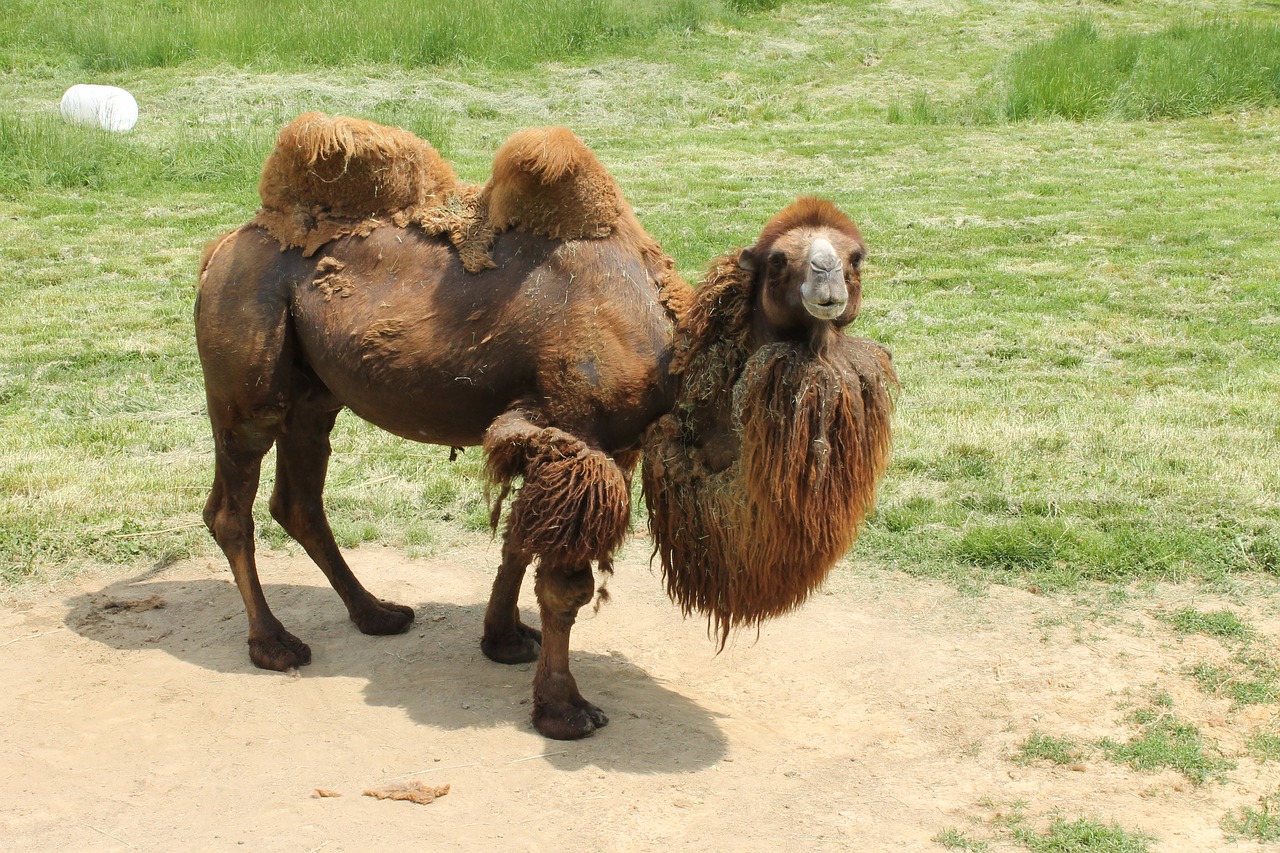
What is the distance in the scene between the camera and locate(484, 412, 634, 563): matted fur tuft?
4457mm

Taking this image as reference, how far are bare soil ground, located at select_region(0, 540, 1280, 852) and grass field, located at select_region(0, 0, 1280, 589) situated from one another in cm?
63

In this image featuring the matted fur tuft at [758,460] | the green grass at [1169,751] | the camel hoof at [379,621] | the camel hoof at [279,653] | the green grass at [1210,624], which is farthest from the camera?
the camel hoof at [379,621]

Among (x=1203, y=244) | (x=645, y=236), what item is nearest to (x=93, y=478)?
(x=645, y=236)

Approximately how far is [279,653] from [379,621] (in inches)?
20.2

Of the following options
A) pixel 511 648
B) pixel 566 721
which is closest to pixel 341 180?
pixel 511 648

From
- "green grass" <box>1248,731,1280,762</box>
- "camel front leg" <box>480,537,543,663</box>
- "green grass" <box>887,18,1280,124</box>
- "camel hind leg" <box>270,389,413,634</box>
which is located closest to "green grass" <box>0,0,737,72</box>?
"green grass" <box>887,18,1280,124</box>

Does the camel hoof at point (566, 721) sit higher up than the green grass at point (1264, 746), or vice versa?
the green grass at point (1264, 746)

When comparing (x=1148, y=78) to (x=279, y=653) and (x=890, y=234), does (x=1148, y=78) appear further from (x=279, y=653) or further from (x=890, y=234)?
(x=279, y=653)

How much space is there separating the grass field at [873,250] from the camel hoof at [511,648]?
1.38m

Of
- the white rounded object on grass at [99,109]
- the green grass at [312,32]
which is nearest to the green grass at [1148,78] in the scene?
the green grass at [312,32]

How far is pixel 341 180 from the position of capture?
5039 mm

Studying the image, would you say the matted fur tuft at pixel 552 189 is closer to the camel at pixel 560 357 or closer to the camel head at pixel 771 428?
the camel at pixel 560 357

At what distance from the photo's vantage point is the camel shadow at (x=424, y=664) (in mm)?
4719

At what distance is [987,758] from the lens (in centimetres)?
A: 459
